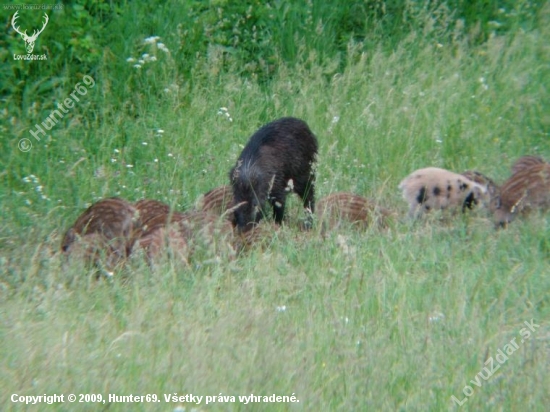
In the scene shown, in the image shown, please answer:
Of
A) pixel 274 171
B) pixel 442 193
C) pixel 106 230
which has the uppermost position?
pixel 274 171

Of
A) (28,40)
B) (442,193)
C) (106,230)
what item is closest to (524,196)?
(442,193)

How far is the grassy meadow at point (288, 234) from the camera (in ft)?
14.4

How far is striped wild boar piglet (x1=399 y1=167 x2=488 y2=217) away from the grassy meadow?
163mm

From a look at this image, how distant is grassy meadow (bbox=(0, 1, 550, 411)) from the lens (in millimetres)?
4383

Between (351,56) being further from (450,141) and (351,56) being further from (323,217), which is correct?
(323,217)

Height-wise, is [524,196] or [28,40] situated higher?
[28,40]

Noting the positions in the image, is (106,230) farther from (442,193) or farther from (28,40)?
(28,40)

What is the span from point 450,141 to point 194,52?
126 inches

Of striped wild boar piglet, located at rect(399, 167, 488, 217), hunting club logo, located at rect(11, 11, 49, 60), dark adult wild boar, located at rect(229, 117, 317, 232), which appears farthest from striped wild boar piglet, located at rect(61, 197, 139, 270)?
hunting club logo, located at rect(11, 11, 49, 60)

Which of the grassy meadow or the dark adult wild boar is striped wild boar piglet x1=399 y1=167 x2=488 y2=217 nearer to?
the grassy meadow

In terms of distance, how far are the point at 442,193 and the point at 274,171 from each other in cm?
142

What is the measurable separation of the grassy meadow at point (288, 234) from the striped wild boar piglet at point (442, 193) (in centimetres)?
16

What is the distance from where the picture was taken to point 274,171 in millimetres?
7066

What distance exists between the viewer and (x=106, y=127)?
8.96 m
